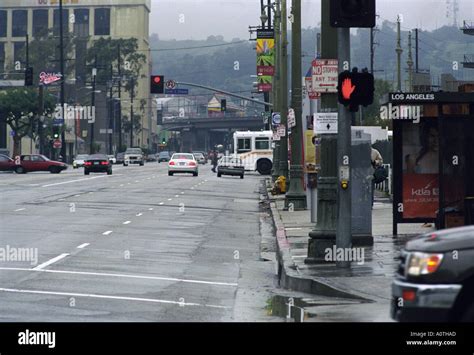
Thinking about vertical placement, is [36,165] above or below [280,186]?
above

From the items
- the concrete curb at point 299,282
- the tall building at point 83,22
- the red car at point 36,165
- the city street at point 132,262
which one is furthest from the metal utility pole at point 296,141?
the tall building at point 83,22

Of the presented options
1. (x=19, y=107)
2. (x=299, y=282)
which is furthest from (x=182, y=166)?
(x=299, y=282)

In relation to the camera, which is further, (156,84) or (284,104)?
(156,84)

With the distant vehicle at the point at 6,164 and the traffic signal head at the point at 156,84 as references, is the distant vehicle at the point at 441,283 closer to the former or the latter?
the traffic signal head at the point at 156,84

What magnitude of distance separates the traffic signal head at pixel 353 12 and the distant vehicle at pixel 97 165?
62722 millimetres

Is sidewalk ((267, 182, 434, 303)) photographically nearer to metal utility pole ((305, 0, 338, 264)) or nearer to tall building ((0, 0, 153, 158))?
metal utility pole ((305, 0, 338, 264))

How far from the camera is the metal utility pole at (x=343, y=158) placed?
1823cm

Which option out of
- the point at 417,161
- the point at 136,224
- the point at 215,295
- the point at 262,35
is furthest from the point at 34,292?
the point at 262,35

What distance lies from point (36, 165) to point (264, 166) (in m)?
16.7

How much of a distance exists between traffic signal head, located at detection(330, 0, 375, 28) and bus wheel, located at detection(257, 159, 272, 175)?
69691 millimetres

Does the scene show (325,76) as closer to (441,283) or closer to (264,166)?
(441,283)

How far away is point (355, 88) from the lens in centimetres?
1750

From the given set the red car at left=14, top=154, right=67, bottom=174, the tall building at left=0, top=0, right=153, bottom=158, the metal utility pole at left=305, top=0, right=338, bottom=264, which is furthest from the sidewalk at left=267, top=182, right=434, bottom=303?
the tall building at left=0, top=0, right=153, bottom=158
